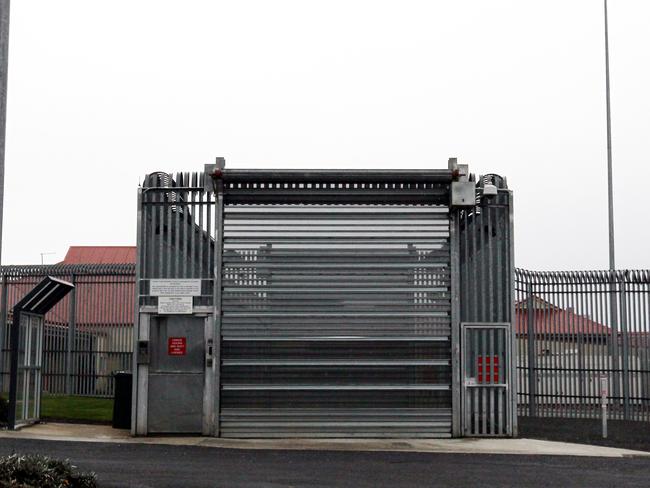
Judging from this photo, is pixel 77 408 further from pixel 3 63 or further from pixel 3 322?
pixel 3 63

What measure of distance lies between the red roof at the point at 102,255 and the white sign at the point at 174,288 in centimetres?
2195

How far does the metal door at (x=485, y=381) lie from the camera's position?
1755cm

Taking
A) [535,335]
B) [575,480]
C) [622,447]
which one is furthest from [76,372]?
[575,480]

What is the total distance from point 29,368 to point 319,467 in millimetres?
6847

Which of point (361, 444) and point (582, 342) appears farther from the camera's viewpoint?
point (582, 342)

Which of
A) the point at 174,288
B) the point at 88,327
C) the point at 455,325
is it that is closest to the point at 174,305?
the point at 174,288

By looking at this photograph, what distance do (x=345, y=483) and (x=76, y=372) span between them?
13.2 metres

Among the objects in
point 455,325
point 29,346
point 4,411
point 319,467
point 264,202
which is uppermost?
point 264,202

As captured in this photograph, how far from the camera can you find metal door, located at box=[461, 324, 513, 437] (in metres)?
17.5

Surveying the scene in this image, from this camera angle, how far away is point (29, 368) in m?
18.1

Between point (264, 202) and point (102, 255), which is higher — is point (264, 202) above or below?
below

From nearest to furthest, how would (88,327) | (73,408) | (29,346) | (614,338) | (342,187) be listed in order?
(342,187), (29,346), (614,338), (73,408), (88,327)

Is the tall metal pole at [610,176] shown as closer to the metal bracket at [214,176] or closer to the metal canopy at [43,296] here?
the metal bracket at [214,176]

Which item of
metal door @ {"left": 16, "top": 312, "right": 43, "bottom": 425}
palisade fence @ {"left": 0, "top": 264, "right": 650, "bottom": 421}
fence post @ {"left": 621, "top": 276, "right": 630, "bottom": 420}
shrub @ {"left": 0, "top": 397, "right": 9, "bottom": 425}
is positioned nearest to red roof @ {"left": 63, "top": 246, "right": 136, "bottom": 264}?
palisade fence @ {"left": 0, "top": 264, "right": 650, "bottom": 421}
